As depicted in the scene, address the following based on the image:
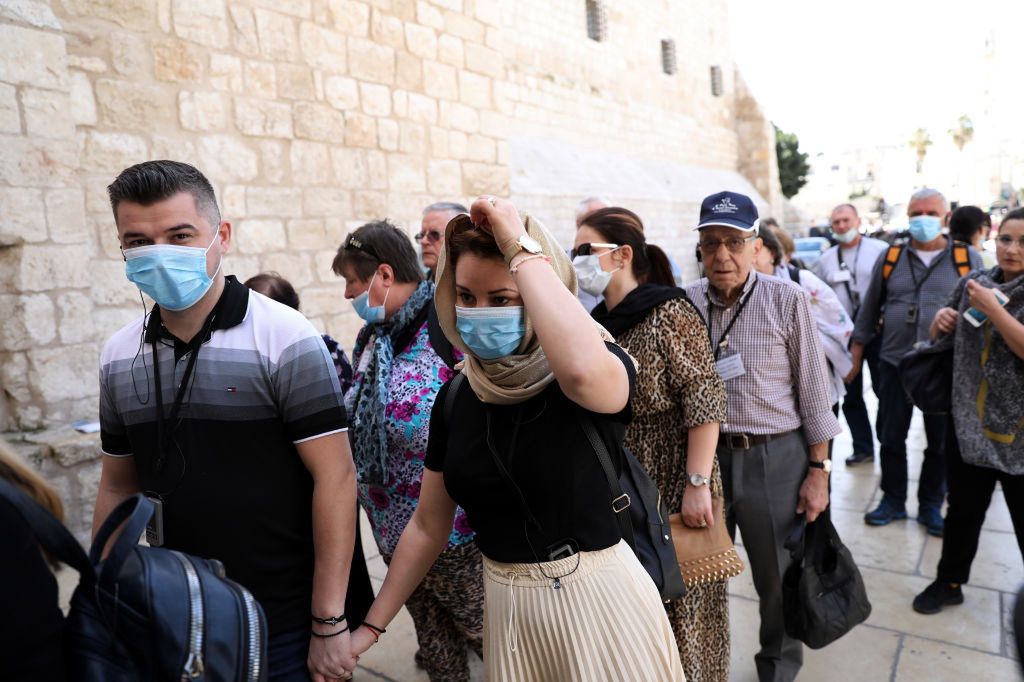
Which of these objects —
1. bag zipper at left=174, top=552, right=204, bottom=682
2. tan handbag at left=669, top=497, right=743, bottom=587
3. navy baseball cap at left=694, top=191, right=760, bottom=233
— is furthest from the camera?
navy baseball cap at left=694, top=191, right=760, bottom=233

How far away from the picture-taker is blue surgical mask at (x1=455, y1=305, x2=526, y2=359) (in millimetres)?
1382

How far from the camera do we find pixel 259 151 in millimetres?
5133

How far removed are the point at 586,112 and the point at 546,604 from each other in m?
15.6

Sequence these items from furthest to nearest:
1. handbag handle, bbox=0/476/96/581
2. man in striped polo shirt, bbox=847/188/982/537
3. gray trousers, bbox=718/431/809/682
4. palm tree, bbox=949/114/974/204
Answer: palm tree, bbox=949/114/974/204
man in striped polo shirt, bbox=847/188/982/537
gray trousers, bbox=718/431/809/682
handbag handle, bbox=0/476/96/581

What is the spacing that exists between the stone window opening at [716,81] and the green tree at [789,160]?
52.4 feet

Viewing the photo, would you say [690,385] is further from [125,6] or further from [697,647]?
[125,6]

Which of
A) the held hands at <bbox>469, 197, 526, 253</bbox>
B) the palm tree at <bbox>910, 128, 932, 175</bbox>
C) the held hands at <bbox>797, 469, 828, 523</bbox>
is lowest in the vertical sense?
the held hands at <bbox>797, 469, 828, 523</bbox>

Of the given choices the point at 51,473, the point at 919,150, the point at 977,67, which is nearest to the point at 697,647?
the point at 51,473

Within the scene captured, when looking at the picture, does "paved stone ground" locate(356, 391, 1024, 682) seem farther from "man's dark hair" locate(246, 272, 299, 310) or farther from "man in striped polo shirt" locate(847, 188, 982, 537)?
"man's dark hair" locate(246, 272, 299, 310)

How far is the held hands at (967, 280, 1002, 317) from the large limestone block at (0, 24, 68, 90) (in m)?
4.87

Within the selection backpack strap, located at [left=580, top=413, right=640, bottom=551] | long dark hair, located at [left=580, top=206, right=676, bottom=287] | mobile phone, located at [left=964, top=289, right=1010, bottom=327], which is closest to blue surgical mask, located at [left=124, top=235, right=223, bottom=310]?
backpack strap, located at [left=580, top=413, right=640, bottom=551]

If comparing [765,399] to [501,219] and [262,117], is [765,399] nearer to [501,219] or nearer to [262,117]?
[501,219]

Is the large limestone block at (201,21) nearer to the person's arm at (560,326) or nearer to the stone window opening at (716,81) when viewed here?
the person's arm at (560,326)

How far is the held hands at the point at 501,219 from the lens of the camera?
4.21 feet
